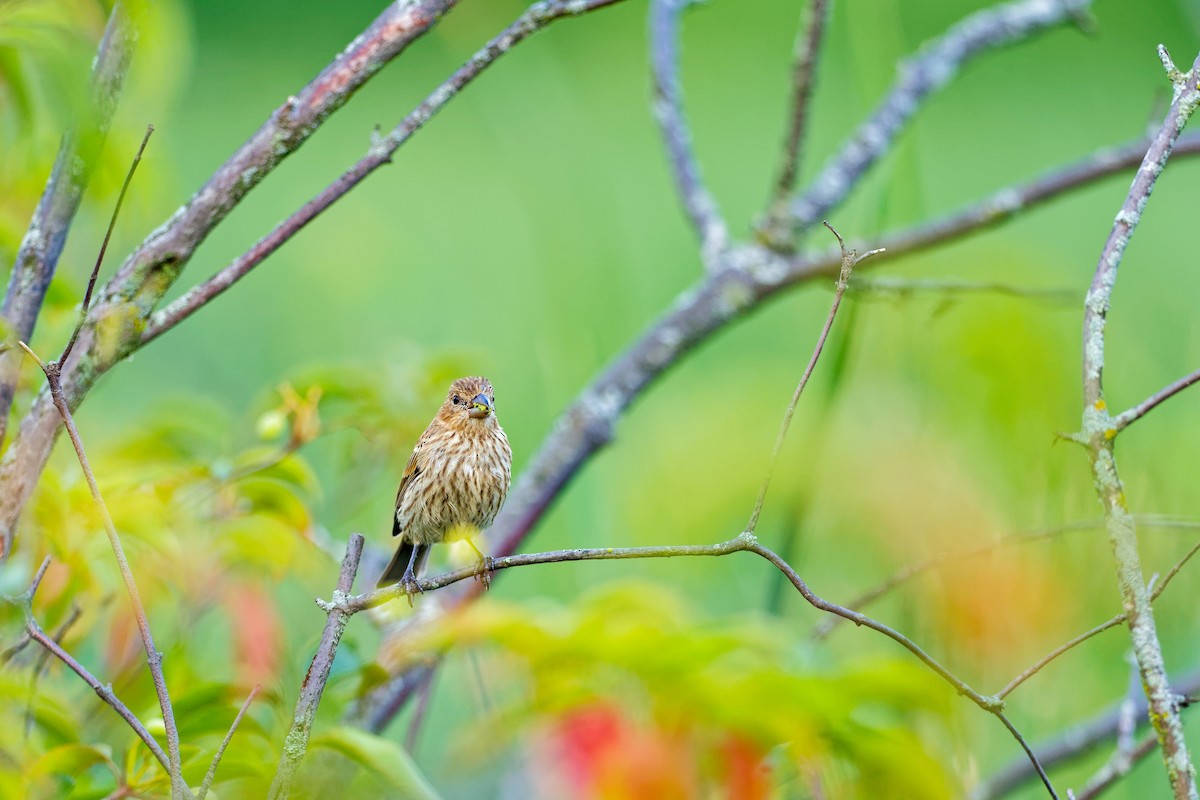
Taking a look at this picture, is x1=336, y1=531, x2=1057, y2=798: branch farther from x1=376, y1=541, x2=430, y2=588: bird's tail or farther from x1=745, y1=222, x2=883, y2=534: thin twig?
x1=376, y1=541, x2=430, y2=588: bird's tail

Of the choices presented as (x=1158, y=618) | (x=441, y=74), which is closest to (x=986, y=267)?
(x=1158, y=618)

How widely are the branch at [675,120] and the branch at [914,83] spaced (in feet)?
0.44

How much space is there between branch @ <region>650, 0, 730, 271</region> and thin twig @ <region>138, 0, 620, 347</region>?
36.8 inches

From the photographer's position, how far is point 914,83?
2047 mm

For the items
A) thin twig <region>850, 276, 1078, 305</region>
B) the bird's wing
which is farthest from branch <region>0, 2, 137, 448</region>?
thin twig <region>850, 276, 1078, 305</region>

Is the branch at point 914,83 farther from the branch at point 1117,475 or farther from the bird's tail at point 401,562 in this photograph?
the branch at point 1117,475

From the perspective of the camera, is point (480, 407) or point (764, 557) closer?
point (764, 557)

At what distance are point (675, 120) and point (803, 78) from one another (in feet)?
0.82

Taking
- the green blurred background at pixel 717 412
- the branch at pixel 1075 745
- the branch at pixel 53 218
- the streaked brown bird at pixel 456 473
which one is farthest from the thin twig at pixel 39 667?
the branch at pixel 1075 745

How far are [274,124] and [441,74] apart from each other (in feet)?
13.6

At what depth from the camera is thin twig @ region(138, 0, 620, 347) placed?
93 cm

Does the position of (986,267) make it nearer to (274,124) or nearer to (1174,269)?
(274,124)

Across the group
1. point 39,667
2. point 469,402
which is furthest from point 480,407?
point 39,667

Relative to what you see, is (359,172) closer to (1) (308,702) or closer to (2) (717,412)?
(1) (308,702)
